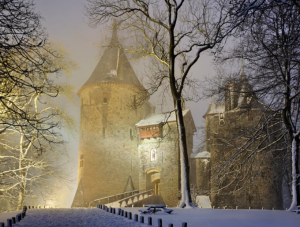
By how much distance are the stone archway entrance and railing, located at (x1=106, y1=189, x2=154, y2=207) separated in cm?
113

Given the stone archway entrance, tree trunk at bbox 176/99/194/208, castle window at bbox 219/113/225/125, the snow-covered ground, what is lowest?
the stone archway entrance

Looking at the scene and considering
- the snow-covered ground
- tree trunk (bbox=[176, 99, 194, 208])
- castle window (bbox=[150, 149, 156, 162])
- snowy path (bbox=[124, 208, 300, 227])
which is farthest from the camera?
castle window (bbox=[150, 149, 156, 162])

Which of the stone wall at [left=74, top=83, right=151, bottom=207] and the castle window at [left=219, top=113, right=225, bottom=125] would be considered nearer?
the castle window at [left=219, top=113, right=225, bottom=125]

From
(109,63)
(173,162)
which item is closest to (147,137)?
(173,162)

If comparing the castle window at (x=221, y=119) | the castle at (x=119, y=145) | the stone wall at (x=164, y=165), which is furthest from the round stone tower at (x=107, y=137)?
the castle window at (x=221, y=119)

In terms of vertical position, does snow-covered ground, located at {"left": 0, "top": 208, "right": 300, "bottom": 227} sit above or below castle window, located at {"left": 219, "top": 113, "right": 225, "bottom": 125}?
below

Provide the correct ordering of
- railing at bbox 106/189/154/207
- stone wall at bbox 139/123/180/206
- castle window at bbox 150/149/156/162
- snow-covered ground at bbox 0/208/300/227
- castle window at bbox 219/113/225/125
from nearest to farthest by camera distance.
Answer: snow-covered ground at bbox 0/208/300/227
railing at bbox 106/189/154/207
castle window at bbox 219/113/225/125
stone wall at bbox 139/123/180/206
castle window at bbox 150/149/156/162

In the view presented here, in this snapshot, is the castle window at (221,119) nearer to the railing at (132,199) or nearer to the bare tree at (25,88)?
the railing at (132,199)

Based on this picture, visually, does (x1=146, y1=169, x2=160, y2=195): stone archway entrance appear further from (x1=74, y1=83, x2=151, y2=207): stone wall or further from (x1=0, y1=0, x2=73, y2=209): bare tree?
(x1=0, y1=0, x2=73, y2=209): bare tree

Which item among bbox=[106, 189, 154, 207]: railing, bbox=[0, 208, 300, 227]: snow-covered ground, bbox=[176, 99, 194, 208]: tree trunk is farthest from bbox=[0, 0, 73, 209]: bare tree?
bbox=[106, 189, 154, 207]: railing

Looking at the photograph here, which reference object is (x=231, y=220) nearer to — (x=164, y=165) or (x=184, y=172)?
(x=184, y=172)

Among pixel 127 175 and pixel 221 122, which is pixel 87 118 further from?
pixel 221 122

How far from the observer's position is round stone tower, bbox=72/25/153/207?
1448 inches

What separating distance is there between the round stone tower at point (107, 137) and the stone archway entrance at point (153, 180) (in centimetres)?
189
